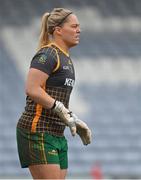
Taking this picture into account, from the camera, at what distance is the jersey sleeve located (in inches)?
202

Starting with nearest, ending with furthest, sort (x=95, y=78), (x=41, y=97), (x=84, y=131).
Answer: (x=41, y=97) < (x=84, y=131) < (x=95, y=78)

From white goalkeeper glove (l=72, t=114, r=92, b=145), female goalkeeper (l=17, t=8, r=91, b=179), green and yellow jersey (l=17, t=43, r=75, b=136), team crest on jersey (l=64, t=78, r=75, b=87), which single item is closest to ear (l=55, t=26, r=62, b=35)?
female goalkeeper (l=17, t=8, r=91, b=179)

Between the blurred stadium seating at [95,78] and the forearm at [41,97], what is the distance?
6.32 meters

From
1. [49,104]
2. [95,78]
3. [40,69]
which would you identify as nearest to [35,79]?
[40,69]

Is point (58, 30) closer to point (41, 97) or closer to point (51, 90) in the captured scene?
point (51, 90)

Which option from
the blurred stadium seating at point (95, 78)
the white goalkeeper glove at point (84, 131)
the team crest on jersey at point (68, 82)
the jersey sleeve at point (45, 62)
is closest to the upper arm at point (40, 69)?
the jersey sleeve at point (45, 62)

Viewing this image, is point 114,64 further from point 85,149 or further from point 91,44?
point 85,149

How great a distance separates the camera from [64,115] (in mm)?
5145

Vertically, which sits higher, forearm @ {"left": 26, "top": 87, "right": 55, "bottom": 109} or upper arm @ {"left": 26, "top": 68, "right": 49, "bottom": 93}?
upper arm @ {"left": 26, "top": 68, "right": 49, "bottom": 93}

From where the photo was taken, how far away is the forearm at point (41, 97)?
5080mm

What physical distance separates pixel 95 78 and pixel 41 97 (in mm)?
6465

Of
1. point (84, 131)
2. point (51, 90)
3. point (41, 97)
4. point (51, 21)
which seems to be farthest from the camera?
point (84, 131)

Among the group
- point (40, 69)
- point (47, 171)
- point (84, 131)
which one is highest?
point (40, 69)

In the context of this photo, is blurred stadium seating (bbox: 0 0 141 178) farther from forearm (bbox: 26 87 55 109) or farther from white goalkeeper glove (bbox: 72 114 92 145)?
forearm (bbox: 26 87 55 109)
